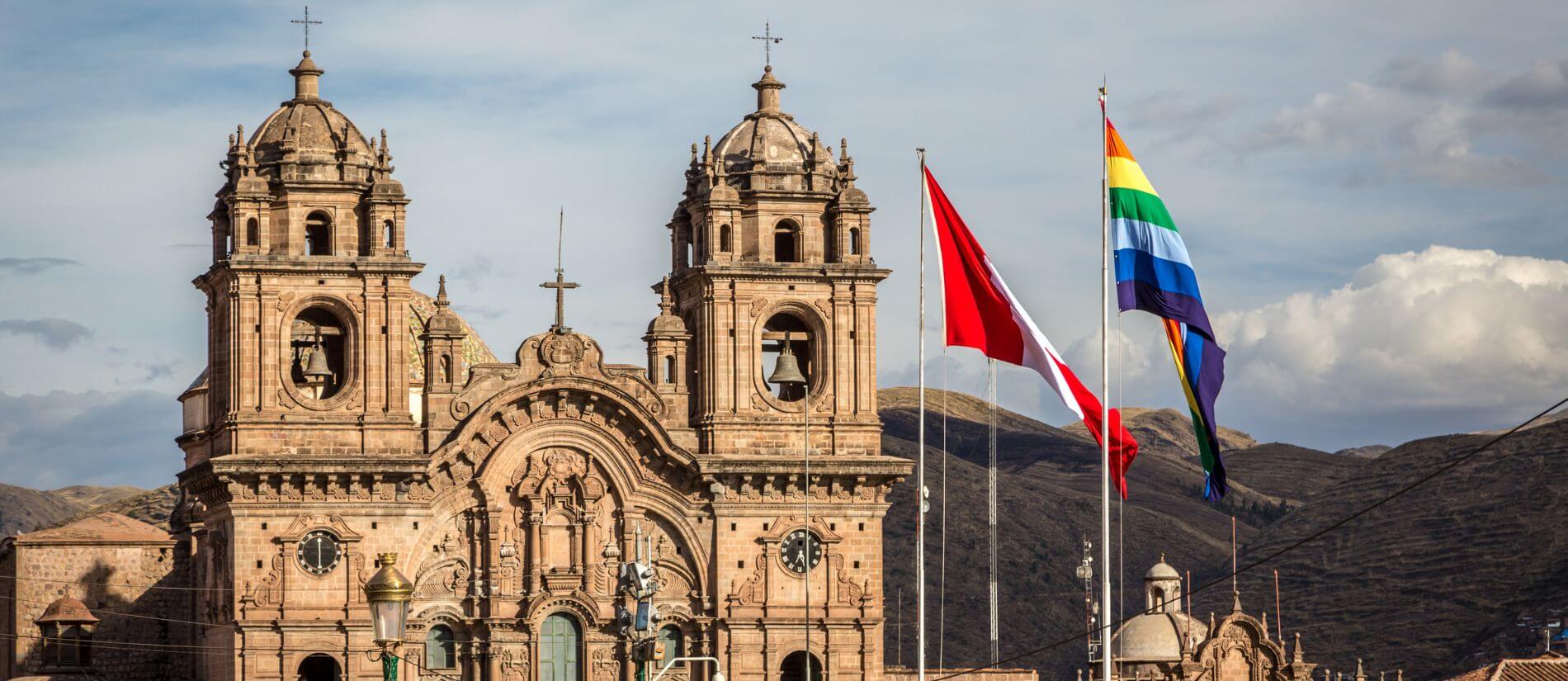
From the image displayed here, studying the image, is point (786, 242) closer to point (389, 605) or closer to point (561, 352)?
point (561, 352)

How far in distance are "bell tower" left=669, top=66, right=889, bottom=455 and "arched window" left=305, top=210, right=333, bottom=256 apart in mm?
9850

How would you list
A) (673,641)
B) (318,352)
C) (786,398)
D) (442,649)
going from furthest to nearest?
1. (786,398)
2. (673,641)
3. (442,649)
4. (318,352)

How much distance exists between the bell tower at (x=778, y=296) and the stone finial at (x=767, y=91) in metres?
1.12

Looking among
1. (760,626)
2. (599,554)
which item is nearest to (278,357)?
(599,554)

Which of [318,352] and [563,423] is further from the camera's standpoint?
[563,423]

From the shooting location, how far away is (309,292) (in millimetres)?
74125

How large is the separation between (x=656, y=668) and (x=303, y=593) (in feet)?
30.8

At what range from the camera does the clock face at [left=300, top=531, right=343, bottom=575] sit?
72812 mm

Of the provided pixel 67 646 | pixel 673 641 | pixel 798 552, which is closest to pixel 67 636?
pixel 67 646

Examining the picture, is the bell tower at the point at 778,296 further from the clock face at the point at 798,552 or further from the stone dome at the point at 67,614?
the stone dome at the point at 67,614

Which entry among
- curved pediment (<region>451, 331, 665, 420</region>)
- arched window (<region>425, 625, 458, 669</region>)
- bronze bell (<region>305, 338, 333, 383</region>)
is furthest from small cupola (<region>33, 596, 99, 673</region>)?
curved pediment (<region>451, 331, 665, 420</region>)

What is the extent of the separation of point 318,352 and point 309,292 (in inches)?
63.4

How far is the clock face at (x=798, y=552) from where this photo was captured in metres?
75.8

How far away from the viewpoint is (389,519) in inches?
2894
